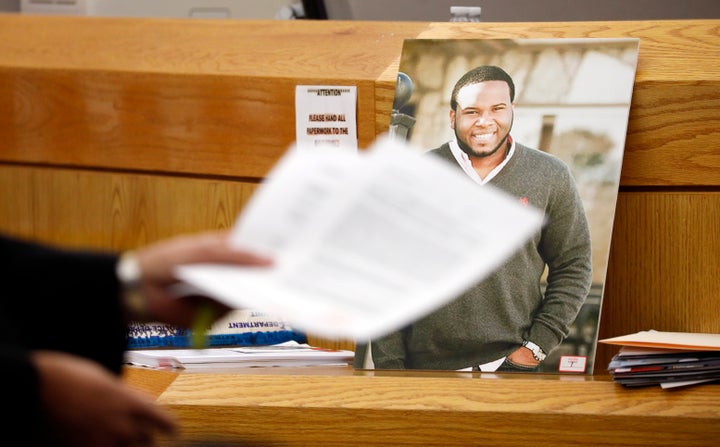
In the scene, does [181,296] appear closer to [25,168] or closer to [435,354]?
[435,354]

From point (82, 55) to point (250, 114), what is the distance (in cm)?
49

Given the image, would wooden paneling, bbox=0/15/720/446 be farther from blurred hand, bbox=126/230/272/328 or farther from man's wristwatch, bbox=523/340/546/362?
blurred hand, bbox=126/230/272/328

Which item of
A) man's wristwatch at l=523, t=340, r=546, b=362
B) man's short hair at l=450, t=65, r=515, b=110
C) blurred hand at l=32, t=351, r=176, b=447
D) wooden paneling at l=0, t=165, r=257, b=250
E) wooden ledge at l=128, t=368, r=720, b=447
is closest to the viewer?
blurred hand at l=32, t=351, r=176, b=447

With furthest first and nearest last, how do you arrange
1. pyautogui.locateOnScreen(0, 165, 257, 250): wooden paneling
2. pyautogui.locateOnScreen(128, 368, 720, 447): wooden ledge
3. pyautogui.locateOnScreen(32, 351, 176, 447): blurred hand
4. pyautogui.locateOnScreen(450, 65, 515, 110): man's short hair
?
pyautogui.locateOnScreen(0, 165, 257, 250): wooden paneling < pyautogui.locateOnScreen(450, 65, 515, 110): man's short hair < pyautogui.locateOnScreen(128, 368, 720, 447): wooden ledge < pyautogui.locateOnScreen(32, 351, 176, 447): blurred hand

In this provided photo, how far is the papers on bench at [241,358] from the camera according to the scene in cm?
189

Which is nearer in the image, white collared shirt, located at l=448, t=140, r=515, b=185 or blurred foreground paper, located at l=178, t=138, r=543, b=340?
blurred foreground paper, located at l=178, t=138, r=543, b=340

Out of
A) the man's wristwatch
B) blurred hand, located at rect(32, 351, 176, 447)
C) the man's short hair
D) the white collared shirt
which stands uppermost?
the man's short hair

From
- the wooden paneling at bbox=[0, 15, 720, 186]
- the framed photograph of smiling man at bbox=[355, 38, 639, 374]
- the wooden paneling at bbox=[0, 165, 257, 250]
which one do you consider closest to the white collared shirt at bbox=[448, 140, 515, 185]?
the framed photograph of smiling man at bbox=[355, 38, 639, 374]

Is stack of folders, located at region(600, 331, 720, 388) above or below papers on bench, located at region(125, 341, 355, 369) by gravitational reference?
above

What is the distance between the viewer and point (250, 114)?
2152 mm

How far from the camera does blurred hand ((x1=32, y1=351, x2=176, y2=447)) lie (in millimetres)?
743

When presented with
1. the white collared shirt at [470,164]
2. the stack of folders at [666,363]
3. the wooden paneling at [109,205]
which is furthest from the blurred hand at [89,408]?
the wooden paneling at [109,205]

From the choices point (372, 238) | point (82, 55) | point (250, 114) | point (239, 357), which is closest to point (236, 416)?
point (239, 357)

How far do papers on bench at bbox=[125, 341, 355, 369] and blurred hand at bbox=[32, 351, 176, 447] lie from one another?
1.12m
